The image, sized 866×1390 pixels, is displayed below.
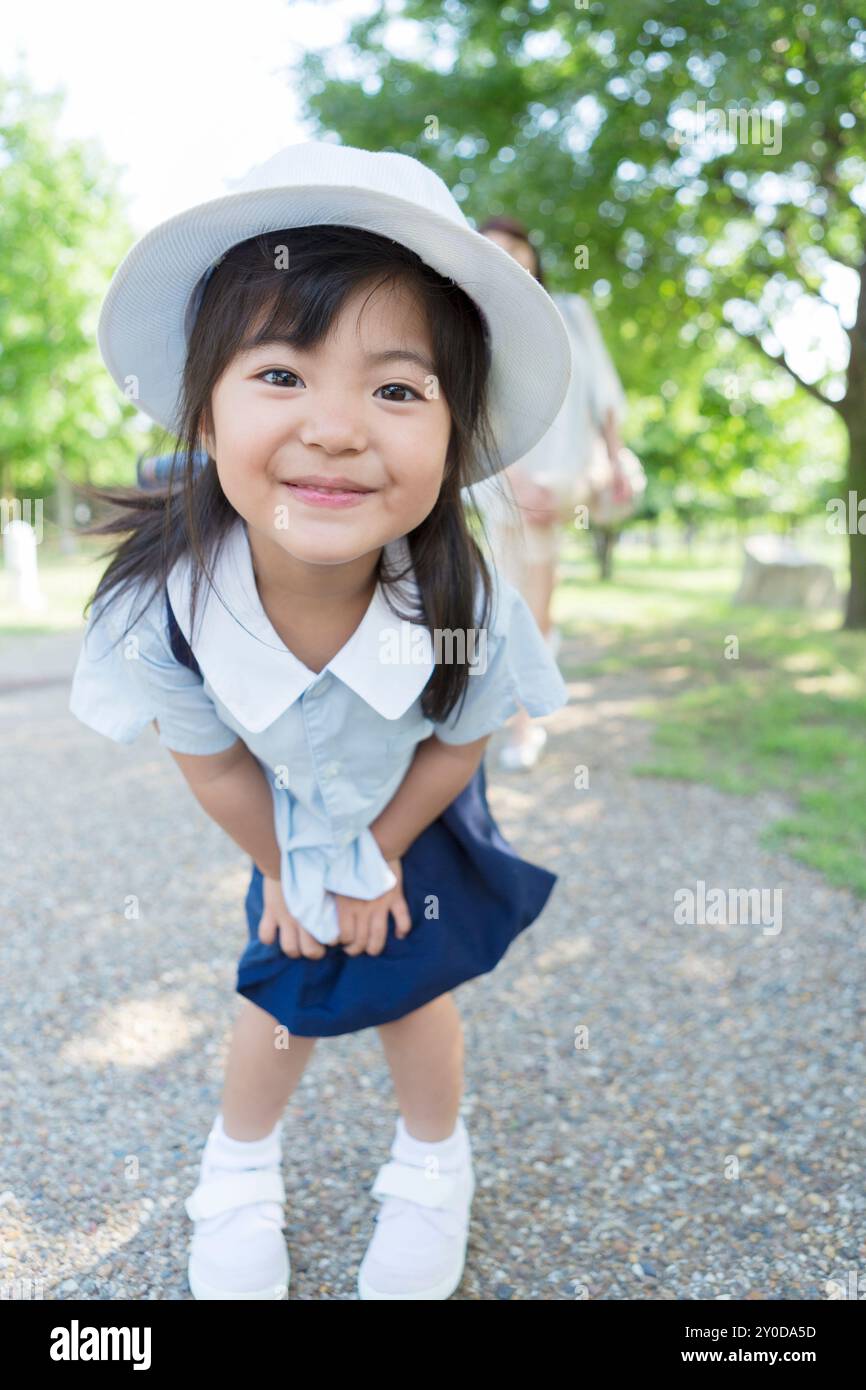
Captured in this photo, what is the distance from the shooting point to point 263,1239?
5.86 ft

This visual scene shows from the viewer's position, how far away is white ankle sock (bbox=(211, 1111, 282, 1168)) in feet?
6.26

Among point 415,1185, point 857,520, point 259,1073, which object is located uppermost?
point 857,520

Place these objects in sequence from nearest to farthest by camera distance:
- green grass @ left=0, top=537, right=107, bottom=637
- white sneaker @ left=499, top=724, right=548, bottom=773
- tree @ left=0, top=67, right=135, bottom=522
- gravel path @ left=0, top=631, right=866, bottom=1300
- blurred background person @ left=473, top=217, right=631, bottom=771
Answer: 1. gravel path @ left=0, top=631, right=866, bottom=1300
2. blurred background person @ left=473, top=217, right=631, bottom=771
3. white sneaker @ left=499, top=724, right=548, bottom=773
4. green grass @ left=0, top=537, right=107, bottom=637
5. tree @ left=0, top=67, right=135, bottom=522

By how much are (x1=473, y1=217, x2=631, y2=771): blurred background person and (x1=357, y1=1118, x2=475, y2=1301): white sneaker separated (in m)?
2.67

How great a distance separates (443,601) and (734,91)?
4.57 meters

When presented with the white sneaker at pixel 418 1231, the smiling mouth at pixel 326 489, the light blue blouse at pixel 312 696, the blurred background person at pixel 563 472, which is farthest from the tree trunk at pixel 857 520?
the smiling mouth at pixel 326 489

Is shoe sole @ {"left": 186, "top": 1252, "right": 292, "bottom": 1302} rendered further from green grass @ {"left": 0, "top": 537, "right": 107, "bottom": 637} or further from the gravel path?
green grass @ {"left": 0, "top": 537, "right": 107, "bottom": 637}

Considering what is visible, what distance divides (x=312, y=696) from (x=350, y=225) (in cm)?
67

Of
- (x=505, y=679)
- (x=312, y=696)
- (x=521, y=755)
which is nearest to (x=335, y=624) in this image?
(x=312, y=696)

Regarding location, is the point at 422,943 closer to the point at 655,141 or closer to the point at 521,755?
the point at 521,755

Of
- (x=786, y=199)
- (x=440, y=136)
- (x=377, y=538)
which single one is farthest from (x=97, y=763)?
(x=786, y=199)

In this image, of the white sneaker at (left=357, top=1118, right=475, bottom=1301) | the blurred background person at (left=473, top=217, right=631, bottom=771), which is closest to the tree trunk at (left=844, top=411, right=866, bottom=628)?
the blurred background person at (left=473, top=217, right=631, bottom=771)

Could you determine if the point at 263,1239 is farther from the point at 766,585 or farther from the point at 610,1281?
the point at 766,585

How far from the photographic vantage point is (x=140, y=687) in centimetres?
174
